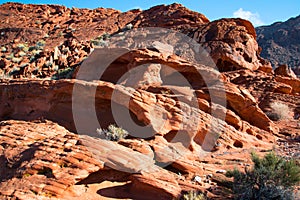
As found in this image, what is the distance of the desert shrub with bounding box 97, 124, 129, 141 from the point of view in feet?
25.9

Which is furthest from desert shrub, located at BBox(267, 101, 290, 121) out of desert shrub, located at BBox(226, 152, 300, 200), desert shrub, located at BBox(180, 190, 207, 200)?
desert shrub, located at BBox(180, 190, 207, 200)

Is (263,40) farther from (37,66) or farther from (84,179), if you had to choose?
(84,179)

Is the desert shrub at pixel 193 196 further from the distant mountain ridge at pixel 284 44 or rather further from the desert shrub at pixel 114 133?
the distant mountain ridge at pixel 284 44

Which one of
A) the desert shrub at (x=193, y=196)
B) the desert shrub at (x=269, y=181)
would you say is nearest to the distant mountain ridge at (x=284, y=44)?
the desert shrub at (x=269, y=181)

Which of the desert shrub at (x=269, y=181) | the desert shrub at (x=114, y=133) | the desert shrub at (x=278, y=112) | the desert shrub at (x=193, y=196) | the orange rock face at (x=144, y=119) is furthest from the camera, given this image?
the desert shrub at (x=278, y=112)

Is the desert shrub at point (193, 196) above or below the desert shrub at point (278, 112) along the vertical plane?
below

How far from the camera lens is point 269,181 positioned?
219 inches

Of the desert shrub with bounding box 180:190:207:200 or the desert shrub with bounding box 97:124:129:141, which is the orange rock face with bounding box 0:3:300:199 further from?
the desert shrub with bounding box 180:190:207:200

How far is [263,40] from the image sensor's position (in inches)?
2352

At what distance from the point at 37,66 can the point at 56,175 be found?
1346 centimetres

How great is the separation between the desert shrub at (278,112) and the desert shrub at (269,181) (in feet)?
22.7

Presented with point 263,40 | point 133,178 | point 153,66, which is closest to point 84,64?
point 153,66

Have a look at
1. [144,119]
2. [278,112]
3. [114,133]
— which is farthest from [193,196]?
[278,112]

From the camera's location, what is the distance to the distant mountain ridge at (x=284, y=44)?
175 ft
